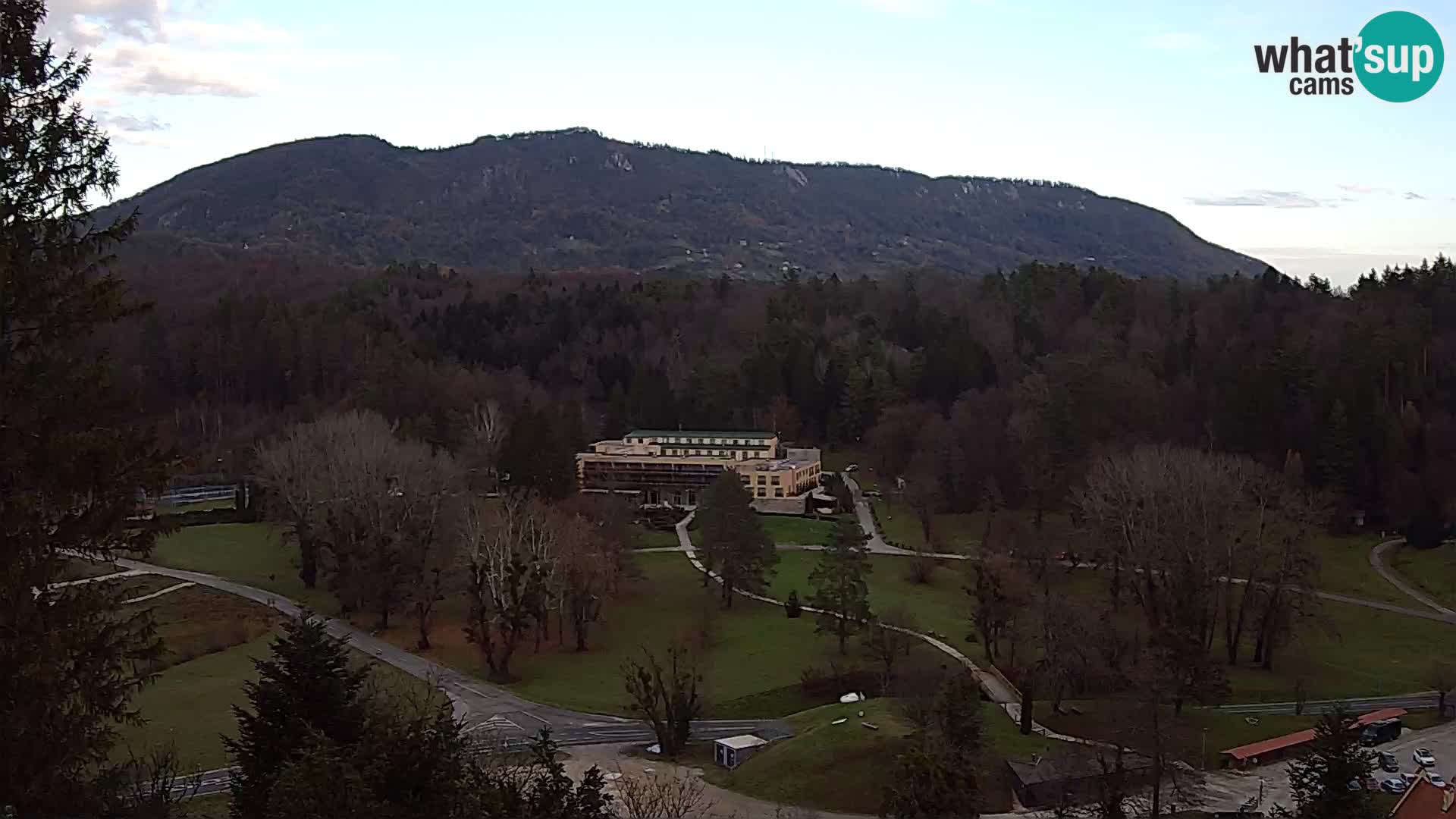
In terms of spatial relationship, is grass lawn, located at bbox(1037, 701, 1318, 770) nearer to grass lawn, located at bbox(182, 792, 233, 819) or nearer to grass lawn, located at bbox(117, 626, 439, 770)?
grass lawn, located at bbox(117, 626, 439, 770)

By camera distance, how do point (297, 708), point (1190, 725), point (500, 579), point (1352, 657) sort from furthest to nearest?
point (500, 579) → point (1352, 657) → point (1190, 725) → point (297, 708)

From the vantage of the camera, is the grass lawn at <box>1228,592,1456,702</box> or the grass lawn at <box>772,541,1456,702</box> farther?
the grass lawn at <box>772,541,1456,702</box>

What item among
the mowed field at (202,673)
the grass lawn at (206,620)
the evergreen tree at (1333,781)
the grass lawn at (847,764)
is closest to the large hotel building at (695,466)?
the grass lawn at (206,620)

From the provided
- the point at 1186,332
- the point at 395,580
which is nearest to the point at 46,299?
the point at 395,580

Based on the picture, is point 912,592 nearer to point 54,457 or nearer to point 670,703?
point 670,703

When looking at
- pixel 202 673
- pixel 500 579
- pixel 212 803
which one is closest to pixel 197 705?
pixel 202 673

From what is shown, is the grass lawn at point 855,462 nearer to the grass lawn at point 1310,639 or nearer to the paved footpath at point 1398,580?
the grass lawn at point 1310,639

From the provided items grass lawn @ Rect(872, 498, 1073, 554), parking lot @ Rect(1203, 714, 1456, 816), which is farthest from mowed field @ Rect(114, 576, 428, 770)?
grass lawn @ Rect(872, 498, 1073, 554)
